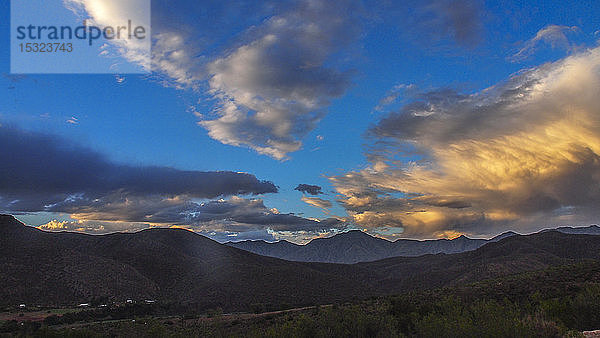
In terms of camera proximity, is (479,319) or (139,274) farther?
(139,274)

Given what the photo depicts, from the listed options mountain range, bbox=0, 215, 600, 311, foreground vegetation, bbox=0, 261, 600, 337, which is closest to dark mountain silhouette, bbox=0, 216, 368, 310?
mountain range, bbox=0, 215, 600, 311

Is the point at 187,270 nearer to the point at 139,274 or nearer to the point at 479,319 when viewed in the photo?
the point at 139,274

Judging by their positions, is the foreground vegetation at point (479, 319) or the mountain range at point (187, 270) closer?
the foreground vegetation at point (479, 319)

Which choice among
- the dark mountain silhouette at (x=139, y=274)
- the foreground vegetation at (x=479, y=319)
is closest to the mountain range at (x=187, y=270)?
the dark mountain silhouette at (x=139, y=274)

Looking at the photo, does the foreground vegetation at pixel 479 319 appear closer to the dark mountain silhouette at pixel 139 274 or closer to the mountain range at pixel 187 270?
→ the dark mountain silhouette at pixel 139 274

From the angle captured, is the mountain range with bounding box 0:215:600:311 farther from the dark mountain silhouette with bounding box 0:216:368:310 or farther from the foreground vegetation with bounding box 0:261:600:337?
the foreground vegetation with bounding box 0:261:600:337

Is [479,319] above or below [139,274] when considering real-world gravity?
above

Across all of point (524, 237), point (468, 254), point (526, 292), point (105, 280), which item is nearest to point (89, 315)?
point (105, 280)

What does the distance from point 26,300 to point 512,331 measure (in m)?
82.2

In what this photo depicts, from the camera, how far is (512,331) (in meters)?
10.3

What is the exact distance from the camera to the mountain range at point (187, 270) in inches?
2943

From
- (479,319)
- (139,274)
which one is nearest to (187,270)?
(139,274)

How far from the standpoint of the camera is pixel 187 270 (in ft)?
339

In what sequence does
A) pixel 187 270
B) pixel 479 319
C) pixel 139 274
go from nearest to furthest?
1. pixel 479 319
2. pixel 139 274
3. pixel 187 270
